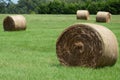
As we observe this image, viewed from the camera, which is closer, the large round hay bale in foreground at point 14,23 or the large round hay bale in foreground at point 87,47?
the large round hay bale in foreground at point 87,47

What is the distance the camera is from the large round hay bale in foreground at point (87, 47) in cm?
1061

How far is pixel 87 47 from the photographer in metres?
11.0

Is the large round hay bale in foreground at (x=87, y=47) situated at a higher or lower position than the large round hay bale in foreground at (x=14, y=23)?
higher

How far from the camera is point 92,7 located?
216 ft

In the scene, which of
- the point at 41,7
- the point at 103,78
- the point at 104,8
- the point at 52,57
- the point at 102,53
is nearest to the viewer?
the point at 103,78

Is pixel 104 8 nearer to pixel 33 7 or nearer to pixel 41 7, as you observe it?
pixel 41 7

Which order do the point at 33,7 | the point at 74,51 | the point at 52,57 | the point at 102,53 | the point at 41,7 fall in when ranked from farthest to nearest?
the point at 33,7, the point at 41,7, the point at 52,57, the point at 74,51, the point at 102,53

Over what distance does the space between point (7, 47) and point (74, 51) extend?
5792 mm

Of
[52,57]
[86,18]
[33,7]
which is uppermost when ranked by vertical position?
[52,57]

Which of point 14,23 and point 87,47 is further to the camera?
point 14,23

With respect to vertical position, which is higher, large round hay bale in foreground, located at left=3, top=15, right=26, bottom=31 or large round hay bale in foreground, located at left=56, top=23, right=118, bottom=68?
large round hay bale in foreground, located at left=56, top=23, right=118, bottom=68

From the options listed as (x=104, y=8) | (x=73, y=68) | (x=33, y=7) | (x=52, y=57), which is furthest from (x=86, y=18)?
(x=33, y=7)

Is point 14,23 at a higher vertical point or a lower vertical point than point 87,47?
lower

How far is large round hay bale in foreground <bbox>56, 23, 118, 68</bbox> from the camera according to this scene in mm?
10609
